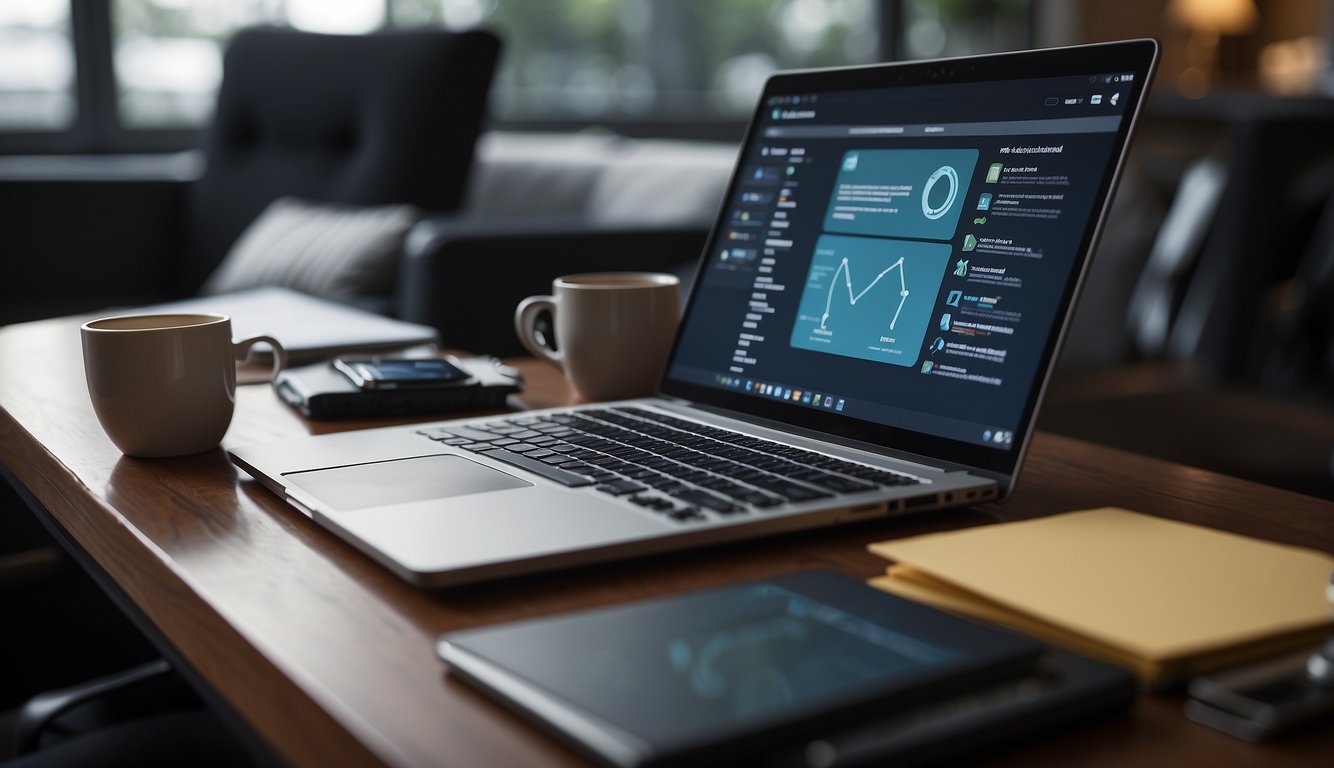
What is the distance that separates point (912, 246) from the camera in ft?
2.41

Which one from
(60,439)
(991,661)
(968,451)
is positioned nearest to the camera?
(991,661)

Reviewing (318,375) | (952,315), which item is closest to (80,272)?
A: (318,375)

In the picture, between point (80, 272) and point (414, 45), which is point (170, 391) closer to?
point (414, 45)

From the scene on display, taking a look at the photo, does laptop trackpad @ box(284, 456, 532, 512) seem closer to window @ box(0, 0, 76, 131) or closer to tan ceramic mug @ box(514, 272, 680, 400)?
tan ceramic mug @ box(514, 272, 680, 400)

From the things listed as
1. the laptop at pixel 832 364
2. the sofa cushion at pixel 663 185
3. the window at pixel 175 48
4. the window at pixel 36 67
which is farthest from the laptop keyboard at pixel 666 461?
the window at pixel 36 67

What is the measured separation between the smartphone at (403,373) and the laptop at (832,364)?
0.35 feet

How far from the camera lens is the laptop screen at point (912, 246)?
2.15 feet

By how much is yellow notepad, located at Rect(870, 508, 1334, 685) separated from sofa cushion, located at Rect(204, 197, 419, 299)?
1596 mm

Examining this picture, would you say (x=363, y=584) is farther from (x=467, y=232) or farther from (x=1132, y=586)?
(x=467, y=232)

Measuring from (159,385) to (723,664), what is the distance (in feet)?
1.61

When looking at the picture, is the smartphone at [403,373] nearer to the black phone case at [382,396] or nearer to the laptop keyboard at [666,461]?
the black phone case at [382,396]

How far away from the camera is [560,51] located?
189 inches

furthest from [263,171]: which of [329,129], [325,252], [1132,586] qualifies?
[1132,586]

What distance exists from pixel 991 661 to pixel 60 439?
64cm
